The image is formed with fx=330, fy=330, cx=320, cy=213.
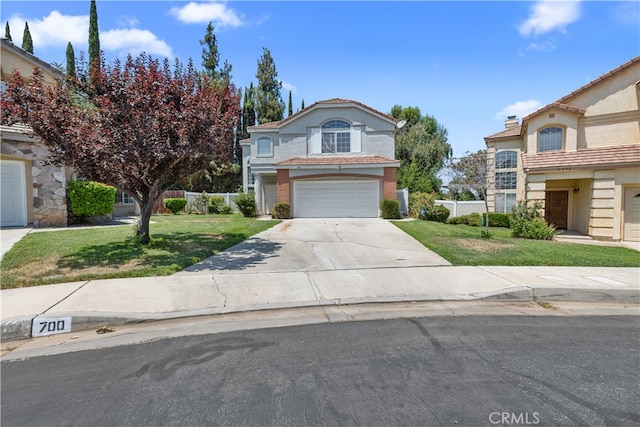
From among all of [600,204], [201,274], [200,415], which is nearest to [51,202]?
[201,274]

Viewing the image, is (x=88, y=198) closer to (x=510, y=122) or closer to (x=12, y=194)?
(x=12, y=194)

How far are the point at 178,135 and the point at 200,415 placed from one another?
263 inches

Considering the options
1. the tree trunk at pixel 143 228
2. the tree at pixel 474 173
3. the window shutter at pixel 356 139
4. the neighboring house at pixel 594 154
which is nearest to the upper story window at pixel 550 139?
the neighboring house at pixel 594 154

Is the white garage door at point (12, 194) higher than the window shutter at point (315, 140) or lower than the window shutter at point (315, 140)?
lower

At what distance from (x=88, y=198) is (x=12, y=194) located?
2388 mm

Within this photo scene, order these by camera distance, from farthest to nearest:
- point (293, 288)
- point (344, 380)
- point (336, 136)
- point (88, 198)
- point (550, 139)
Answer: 1. point (336, 136)
2. point (550, 139)
3. point (88, 198)
4. point (293, 288)
5. point (344, 380)

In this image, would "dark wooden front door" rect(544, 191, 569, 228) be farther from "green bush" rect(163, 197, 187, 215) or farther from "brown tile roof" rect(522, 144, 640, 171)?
"green bush" rect(163, 197, 187, 215)

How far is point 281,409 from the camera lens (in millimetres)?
2902

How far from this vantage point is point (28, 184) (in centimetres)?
1277

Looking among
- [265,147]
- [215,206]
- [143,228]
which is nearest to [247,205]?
[215,206]

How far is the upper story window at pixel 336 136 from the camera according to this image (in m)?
22.3

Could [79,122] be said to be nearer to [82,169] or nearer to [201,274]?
[82,169]

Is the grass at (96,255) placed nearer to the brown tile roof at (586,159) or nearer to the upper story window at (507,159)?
the brown tile roof at (586,159)

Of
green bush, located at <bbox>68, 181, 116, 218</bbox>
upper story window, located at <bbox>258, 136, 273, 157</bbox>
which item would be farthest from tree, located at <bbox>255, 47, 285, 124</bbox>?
green bush, located at <bbox>68, 181, 116, 218</bbox>
